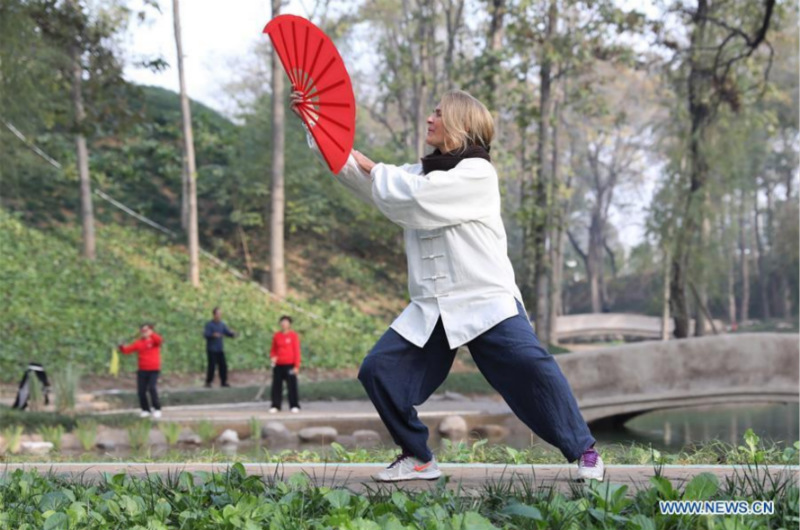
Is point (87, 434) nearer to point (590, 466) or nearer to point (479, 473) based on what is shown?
point (479, 473)

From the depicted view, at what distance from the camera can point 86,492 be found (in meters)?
4.16

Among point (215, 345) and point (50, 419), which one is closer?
point (50, 419)

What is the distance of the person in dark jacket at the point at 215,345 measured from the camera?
782 inches

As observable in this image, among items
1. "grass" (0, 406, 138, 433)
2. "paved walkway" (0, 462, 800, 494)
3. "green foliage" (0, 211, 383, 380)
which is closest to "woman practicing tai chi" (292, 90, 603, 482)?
"paved walkway" (0, 462, 800, 494)

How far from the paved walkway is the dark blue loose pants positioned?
0.20 metres

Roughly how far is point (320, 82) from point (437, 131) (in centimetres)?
58

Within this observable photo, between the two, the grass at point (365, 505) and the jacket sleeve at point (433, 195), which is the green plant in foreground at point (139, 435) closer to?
the grass at point (365, 505)

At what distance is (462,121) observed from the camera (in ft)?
15.7

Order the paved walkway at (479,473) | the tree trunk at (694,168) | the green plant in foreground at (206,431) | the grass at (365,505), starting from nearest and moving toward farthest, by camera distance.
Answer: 1. the grass at (365,505)
2. the paved walkway at (479,473)
3. the green plant in foreground at (206,431)
4. the tree trunk at (694,168)

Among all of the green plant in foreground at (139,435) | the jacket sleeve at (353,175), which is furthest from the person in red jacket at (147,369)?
the jacket sleeve at (353,175)

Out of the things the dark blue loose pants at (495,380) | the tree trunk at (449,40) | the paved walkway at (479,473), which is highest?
the tree trunk at (449,40)

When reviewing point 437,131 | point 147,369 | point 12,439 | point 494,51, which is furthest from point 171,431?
point 494,51

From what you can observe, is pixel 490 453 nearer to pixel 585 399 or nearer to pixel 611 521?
pixel 611 521

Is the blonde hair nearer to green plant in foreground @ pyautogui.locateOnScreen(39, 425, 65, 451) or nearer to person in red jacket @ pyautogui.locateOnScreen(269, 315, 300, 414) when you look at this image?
green plant in foreground @ pyautogui.locateOnScreen(39, 425, 65, 451)
